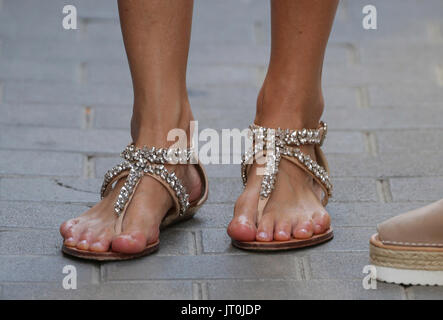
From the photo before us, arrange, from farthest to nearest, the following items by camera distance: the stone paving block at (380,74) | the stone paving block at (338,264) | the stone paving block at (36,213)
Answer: the stone paving block at (380,74)
the stone paving block at (36,213)
the stone paving block at (338,264)

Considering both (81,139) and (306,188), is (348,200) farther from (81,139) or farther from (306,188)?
(81,139)

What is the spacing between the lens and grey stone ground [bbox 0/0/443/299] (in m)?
1.46

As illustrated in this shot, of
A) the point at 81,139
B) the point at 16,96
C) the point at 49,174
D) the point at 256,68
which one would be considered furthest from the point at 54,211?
the point at 256,68

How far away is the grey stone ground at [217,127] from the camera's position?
1463 millimetres

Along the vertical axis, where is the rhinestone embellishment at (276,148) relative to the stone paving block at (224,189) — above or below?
above

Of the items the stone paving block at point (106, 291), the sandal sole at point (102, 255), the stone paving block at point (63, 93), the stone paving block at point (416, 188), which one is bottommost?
the stone paving block at point (106, 291)

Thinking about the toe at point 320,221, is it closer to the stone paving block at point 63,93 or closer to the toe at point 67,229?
the toe at point 67,229

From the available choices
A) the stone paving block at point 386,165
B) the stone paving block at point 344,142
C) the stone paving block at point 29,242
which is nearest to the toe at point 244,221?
Answer: the stone paving block at point 29,242

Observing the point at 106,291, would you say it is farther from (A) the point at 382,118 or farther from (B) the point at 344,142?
(A) the point at 382,118

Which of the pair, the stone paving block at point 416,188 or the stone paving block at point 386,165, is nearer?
the stone paving block at point 416,188

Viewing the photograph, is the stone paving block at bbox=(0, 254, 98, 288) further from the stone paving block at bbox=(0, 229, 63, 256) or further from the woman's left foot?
the woman's left foot

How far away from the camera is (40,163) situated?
2.11 m

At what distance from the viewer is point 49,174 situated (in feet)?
6.68

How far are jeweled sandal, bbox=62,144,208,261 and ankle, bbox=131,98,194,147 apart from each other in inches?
0.8
